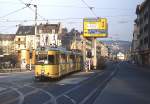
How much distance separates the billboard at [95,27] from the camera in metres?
79.1

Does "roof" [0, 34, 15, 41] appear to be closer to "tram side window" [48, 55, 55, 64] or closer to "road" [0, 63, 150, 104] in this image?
"tram side window" [48, 55, 55, 64]

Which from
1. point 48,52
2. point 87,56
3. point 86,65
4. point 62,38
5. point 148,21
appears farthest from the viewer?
point 62,38

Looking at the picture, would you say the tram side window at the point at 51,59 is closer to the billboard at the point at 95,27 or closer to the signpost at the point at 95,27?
the signpost at the point at 95,27

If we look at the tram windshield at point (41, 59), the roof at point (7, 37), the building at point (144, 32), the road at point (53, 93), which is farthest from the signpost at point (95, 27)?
the roof at point (7, 37)

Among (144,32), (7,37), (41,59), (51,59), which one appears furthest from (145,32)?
(41,59)

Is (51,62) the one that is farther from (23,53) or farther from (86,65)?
(23,53)

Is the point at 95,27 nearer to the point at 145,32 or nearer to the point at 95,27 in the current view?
the point at 95,27

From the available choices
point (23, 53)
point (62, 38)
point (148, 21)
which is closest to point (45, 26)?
point (62, 38)

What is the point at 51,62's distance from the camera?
36.1 meters

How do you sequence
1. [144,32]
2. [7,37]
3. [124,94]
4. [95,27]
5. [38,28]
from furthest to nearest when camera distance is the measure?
[7,37], [38,28], [144,32], [95,27], [124,94]

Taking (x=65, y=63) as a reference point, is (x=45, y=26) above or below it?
above

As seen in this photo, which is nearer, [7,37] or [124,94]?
[124,94]

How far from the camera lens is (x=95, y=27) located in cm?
7975

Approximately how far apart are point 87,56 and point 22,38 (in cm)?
7938
